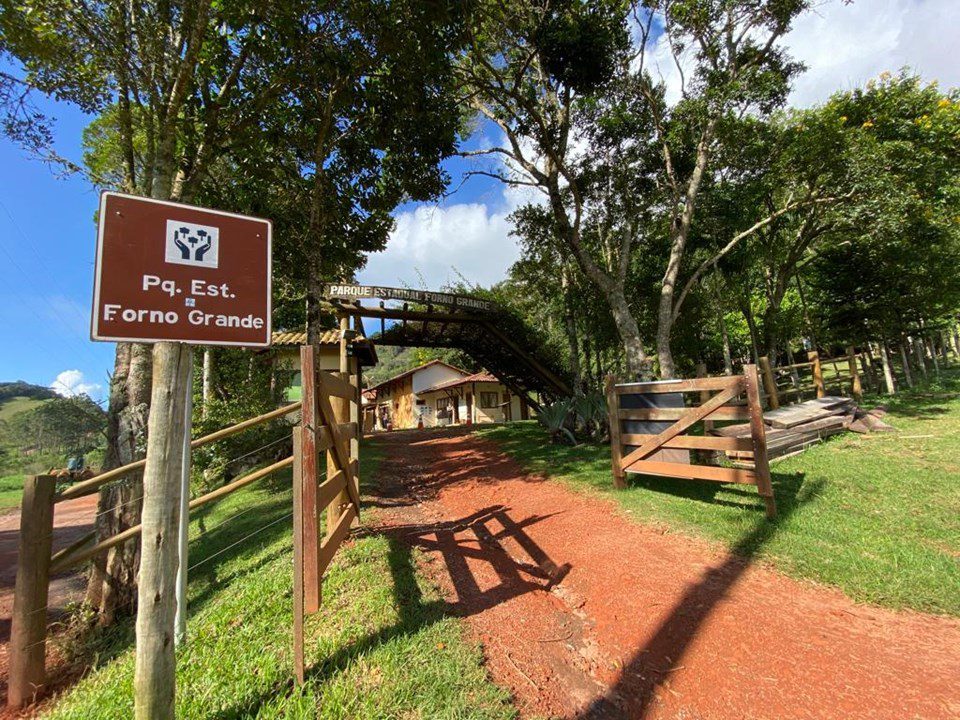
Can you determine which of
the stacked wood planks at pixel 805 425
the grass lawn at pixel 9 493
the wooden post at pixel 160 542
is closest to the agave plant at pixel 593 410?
the stacked wood planks at pixel 805 425

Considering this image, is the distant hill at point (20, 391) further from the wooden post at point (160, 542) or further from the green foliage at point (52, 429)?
the wooden post at point (160, 542)

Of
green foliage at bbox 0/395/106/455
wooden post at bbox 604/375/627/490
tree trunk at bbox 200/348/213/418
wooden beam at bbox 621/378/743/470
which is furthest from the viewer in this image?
green foliage at bbox 0/395/106/455

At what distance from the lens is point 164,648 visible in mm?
2029

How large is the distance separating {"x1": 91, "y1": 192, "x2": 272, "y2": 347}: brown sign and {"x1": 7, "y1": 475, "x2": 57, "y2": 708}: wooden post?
2.46 meters

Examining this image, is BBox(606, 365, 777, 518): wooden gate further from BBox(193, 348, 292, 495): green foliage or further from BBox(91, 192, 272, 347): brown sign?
BBox(193, 348, 292, 495): green foliage

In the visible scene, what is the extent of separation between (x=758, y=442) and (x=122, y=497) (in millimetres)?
7054

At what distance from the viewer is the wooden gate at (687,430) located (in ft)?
15.4

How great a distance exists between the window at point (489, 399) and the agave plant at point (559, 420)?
16.9 m

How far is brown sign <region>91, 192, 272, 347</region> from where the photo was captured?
5.85 feet

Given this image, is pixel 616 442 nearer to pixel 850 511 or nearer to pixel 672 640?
pixel 850 511

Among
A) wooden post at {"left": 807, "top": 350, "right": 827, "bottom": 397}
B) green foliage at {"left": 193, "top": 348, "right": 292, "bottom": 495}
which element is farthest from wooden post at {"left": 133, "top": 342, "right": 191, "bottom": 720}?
wooden post at {"left": 807, "top": 350, "right": 827, "bottom": 397}

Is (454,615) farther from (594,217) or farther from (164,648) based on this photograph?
(594,217)

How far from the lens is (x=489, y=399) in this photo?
2852 centimetres

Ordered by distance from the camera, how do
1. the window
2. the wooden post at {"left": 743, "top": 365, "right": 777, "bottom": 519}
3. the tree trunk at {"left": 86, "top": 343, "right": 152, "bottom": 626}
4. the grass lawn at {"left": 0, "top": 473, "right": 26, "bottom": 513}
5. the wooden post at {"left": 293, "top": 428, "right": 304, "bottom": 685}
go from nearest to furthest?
the wooden post at {"left": 293, "top": 428, "right": 304, "bottom": 685} < the tree trunk at {"left": 86, "top": 343, "right": 152, "bottom": 626} < the wooden post at {"left": 743, "top": 365, "right": 777, "bottom": 519} < the grass lawn at {"left": 0, "top": 473, "right": 26, "bottom": 513} < the window
